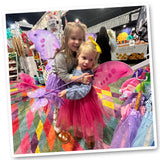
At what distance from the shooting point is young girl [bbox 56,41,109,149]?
772mm

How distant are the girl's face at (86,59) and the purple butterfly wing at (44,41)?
169 millimetres

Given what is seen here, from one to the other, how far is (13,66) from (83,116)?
0.58 metres

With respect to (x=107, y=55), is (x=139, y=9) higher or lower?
higher

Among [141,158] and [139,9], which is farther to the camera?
[141,158]

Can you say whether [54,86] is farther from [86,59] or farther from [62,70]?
[86,59]

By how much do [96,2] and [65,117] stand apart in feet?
2.65

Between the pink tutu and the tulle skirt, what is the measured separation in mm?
53

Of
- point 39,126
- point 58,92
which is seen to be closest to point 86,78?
point 58,92

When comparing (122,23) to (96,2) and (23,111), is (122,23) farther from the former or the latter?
(23,111)

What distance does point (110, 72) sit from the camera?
0.84 meters

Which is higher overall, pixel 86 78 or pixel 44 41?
pixel 44 41

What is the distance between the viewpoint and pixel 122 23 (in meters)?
0.79

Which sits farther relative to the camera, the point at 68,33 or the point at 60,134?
the point at 60,134

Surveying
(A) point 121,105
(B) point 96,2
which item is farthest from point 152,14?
(A) point 121,105
